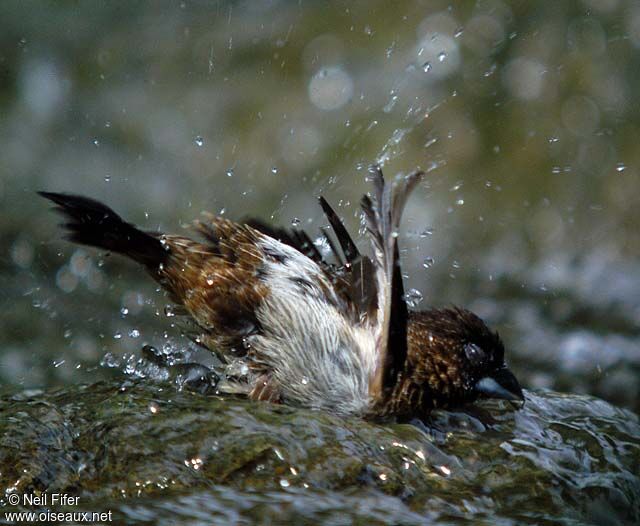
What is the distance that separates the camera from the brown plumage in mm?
3666

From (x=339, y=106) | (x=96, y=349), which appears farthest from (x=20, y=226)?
(x=339, y=106)

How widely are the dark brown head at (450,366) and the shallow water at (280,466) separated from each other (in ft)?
0.68

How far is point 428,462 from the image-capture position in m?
3.19

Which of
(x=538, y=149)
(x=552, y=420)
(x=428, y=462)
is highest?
(x=538, y=149)

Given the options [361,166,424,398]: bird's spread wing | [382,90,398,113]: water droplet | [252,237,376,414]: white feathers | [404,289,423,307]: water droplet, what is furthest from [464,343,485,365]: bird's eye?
[382,90,398,113]: water droplet

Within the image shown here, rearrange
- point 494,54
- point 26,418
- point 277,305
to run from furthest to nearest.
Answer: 1. point 494,54
2. point 277,305
3. point 26,418

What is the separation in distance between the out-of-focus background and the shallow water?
110 inches

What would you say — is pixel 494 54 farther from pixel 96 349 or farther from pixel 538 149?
pixel 96 349

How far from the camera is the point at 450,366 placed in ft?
12.7

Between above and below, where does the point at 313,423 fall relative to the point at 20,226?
below

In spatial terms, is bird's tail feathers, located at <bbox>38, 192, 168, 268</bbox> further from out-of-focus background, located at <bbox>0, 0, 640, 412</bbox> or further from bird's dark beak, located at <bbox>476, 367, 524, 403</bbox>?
out-of-focus background, located at <bbox>0, 0, 640, 412</bbox>

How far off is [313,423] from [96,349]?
12.4 feet

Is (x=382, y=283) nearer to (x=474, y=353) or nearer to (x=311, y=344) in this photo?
(x=311, y=344)

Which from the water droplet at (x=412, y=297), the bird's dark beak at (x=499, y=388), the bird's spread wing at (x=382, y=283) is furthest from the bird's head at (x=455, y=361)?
the water droplet at (x=412, y=297)
